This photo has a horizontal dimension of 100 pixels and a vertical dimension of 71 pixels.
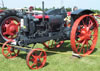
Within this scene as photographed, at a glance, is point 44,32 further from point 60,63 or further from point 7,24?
point 7,24

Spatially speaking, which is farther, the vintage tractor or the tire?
the tire

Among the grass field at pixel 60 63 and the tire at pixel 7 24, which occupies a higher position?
the tire at pixel 7 24

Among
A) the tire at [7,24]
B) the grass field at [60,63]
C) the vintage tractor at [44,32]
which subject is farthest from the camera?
the tire at [7,24]

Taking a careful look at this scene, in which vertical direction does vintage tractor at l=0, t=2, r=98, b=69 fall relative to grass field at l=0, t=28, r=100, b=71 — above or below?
above

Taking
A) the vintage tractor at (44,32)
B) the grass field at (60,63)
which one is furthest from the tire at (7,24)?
the grass field at (60,63)

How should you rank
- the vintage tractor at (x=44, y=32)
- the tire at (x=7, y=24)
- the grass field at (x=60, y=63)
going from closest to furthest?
the grass field at (x=60, y=63)
the vintage tractor at (x=44, y=32)
the tire at (x=7, y=24)

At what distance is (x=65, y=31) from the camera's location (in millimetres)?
4934

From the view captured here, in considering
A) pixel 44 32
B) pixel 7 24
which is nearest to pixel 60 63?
pixel 44 32

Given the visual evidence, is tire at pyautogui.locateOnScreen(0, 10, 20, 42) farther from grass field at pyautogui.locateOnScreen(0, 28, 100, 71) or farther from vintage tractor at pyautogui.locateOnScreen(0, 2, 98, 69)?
grass field at pyautogui.locateOnScreen(0, 28, 100, 71)

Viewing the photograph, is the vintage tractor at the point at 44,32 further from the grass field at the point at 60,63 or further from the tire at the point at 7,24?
the grass field at the point at 60,63

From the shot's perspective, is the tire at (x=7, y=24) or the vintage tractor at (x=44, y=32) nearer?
the vintage tractor at (x=44, y=32)

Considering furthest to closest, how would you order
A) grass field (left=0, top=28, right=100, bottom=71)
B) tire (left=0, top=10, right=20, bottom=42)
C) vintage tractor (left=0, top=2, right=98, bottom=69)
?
tire (left=0, top=10, right=20, bottom=42) → vintage tractor (left=0, top=2, right=98, bottom=69) → grass field (left=0, top=28, right=100, bottom=71)

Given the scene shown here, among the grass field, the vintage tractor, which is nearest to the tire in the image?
the vintage tractor

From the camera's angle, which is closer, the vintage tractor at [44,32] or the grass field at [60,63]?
the grass field at [60,63]
